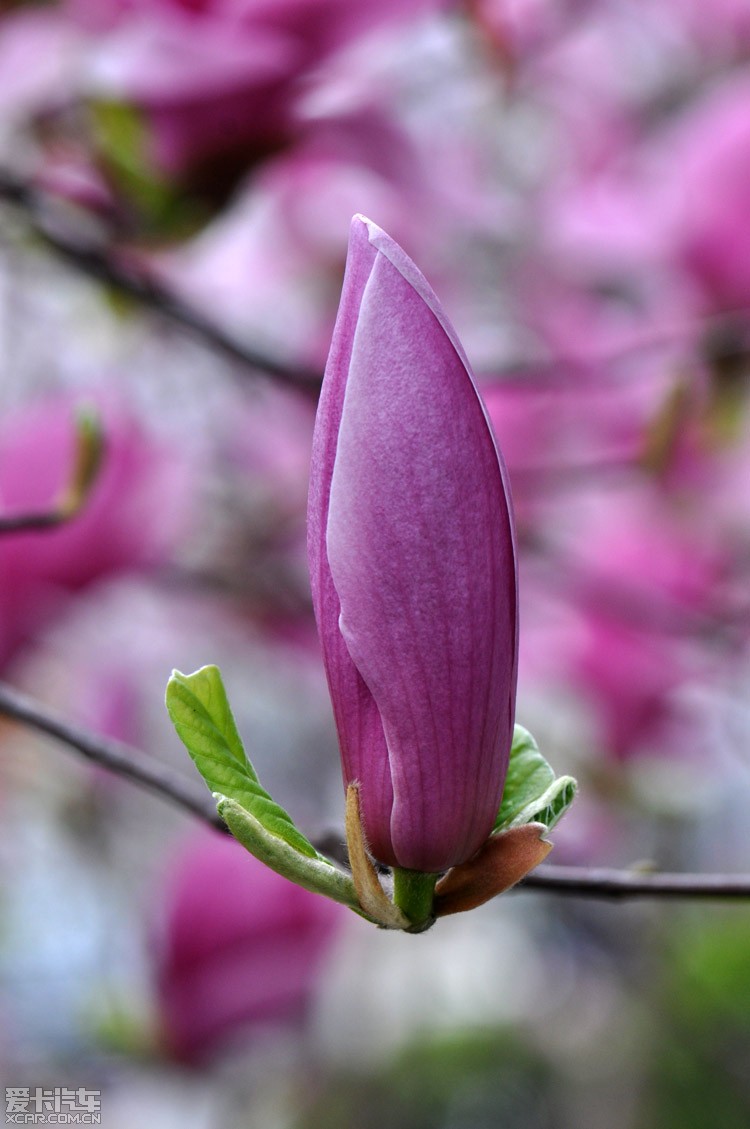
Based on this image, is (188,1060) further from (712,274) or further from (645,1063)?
(645,1063)

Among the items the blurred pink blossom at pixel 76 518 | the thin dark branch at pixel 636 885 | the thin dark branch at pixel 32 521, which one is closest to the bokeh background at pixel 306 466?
the blurred pink blossom at pixel 76 518

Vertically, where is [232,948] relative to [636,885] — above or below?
below

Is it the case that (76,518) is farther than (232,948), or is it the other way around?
(232,948)

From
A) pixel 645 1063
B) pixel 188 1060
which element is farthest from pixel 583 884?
pixel 645 1063

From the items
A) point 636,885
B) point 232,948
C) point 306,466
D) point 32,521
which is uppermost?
point 306,466

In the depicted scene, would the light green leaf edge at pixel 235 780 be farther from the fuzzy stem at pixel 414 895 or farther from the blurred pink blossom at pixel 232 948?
the blurred pink blossom at pixel 232 948

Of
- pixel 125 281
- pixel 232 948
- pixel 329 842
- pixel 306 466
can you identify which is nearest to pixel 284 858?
pixel 329 842

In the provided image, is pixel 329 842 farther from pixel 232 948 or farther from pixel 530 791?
pixel 232 948
